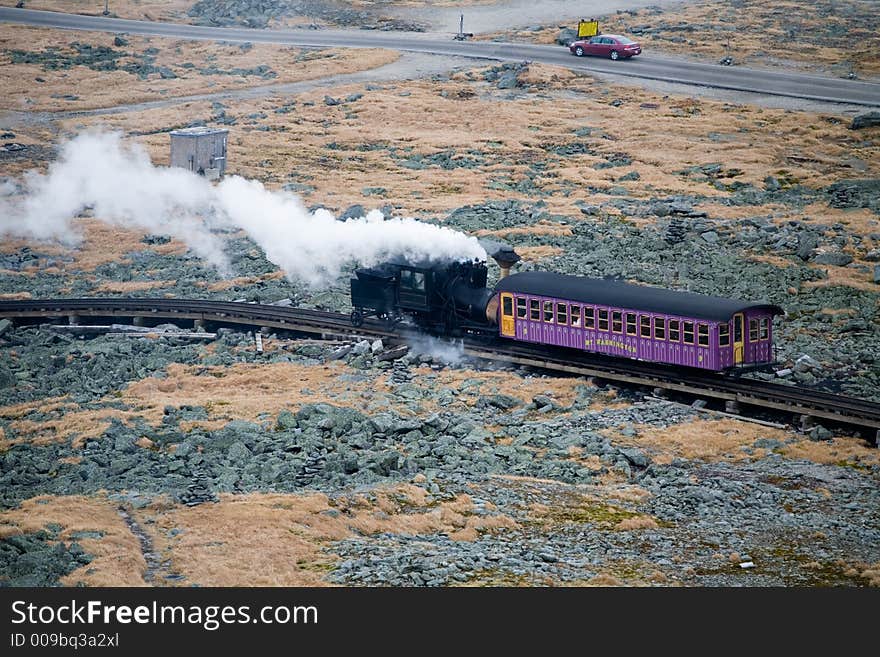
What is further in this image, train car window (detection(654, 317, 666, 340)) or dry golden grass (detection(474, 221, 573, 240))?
dry golden grass (detection(474, 221, 573, 240))

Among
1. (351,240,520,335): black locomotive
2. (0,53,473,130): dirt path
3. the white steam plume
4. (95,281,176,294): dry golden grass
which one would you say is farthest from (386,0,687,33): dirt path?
(351,240,520,335): black locomotive

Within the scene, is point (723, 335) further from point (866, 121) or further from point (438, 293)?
point (866, 121)

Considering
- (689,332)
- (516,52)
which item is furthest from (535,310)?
(516,52)

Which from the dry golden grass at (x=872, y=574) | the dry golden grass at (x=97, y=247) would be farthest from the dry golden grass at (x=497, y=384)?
the dry golden grass at (x=97, y=247)

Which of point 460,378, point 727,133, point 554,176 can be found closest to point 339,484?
point 460,378

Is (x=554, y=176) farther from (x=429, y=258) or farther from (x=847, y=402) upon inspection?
(x=847, y=402)

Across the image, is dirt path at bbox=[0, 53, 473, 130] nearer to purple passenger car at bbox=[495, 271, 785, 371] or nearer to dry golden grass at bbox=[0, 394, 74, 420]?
dry golden grass at bbox=[0, 394, 74, 420]
